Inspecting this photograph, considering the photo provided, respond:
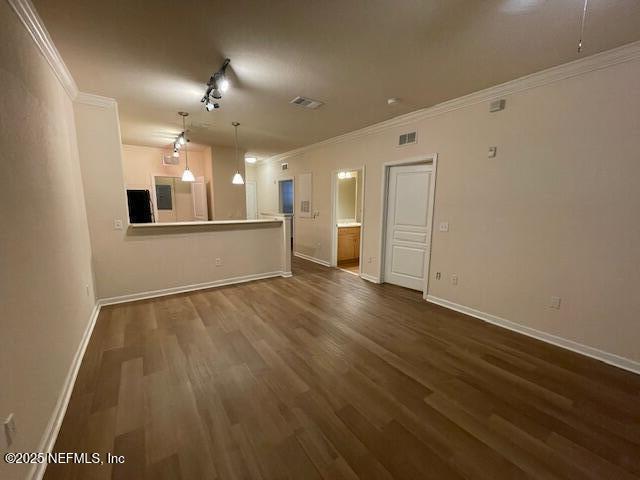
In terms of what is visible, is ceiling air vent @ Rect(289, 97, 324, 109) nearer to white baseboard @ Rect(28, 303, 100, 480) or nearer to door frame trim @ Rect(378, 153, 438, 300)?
door frame trim @ Rect(378, 153, 438, 300)

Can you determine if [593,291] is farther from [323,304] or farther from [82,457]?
[82,457]

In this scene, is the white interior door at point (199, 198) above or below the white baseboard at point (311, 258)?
above

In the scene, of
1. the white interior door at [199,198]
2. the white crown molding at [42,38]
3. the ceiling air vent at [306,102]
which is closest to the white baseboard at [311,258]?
the white interior door at [199,198]

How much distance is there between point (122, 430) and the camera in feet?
5.44

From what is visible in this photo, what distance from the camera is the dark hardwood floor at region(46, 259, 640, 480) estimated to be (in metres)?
1.47

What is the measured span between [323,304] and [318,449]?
219 centimetres

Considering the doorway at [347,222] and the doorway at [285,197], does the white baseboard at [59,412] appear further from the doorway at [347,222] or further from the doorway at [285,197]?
the doorway at [285,197]

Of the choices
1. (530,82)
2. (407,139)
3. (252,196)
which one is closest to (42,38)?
(407,139)

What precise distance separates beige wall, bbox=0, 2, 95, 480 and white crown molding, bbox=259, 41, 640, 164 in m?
3.97

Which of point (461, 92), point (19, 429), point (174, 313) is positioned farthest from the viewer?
point (174, 313)

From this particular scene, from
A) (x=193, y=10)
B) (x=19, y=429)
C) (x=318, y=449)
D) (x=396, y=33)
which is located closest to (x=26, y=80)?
(x=193, y=10)

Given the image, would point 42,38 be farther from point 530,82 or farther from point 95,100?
point 530,82

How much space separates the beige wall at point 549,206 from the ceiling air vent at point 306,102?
1.53 m

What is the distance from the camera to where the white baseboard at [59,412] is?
1.38 m
